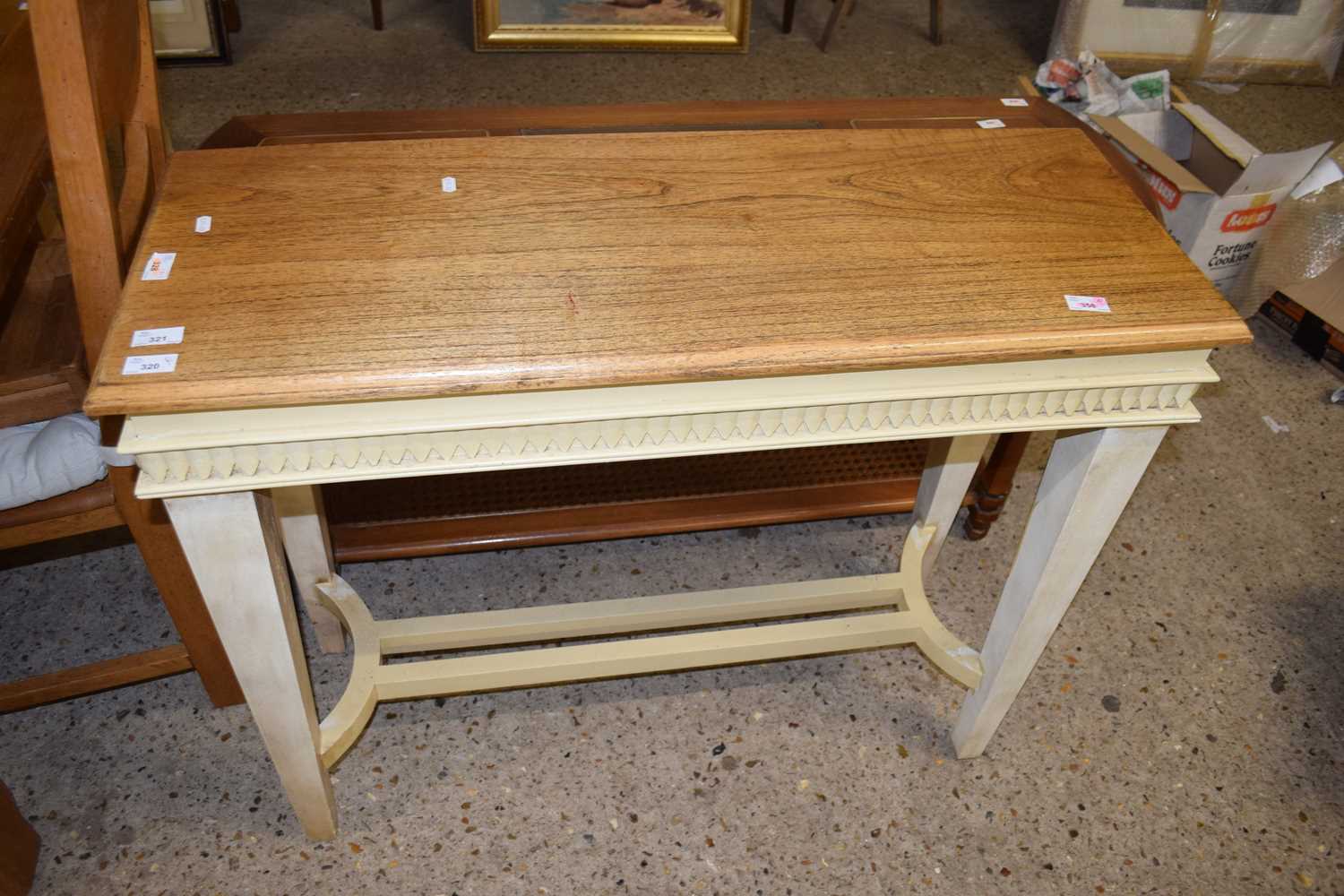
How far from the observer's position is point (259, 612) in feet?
3.79

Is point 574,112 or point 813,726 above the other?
point 574,112

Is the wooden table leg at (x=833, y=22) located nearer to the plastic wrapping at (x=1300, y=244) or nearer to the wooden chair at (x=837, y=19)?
the wooden chair at (x=837, y=19)

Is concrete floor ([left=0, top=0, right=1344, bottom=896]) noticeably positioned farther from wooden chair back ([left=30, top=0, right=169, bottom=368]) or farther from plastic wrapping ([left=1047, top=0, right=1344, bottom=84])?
plastic wrapping ([left=1047, top=0, right=1344, bottom=84])

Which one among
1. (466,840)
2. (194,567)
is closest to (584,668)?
(466,840)

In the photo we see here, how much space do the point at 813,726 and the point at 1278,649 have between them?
2.95 ft

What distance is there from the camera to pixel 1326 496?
2.21m

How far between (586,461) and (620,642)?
548 mm

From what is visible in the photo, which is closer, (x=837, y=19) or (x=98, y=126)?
(x=98, y=126)

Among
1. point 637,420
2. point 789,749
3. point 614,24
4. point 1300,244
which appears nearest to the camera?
point 637,420

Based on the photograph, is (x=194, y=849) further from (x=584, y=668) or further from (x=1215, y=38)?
(x=1215, y=38)

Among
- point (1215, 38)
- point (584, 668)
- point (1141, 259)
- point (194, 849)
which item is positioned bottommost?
point (194, 849)

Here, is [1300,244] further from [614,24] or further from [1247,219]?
[614,24]

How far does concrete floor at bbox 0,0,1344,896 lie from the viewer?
1.55 meters

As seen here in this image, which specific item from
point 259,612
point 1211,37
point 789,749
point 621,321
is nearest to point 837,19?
point 1211,37
